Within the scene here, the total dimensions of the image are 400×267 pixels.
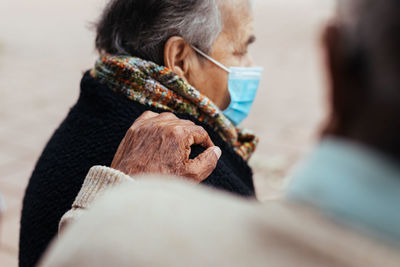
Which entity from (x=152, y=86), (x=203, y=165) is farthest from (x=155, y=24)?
(x=203, y=165)

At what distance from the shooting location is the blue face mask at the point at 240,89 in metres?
2.10

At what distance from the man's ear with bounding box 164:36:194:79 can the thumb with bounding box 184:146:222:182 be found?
0.42 meters

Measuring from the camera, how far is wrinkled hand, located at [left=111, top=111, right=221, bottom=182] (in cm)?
149

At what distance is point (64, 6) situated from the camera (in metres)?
14.3

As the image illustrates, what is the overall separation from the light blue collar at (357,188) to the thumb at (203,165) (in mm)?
850

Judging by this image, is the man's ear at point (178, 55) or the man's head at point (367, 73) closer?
the man's head at point (367, 73)

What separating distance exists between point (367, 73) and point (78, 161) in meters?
1.23

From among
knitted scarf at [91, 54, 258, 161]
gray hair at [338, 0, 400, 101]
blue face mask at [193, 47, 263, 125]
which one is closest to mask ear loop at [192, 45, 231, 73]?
blue face mask at [193, 47, 263, 125]

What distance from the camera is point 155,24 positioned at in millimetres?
1876

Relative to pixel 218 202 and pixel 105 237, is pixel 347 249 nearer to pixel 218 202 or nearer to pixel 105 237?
pixel 218 202

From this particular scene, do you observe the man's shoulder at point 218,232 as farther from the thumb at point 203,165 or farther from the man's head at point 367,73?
the thumb at point 203,165

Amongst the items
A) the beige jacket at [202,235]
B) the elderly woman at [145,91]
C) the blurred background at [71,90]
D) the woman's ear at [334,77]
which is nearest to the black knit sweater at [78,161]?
the elderly woman at [145,91]

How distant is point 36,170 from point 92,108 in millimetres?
317

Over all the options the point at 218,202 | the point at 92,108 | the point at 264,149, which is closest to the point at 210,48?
the point at 92,108
